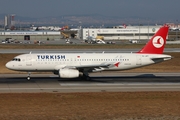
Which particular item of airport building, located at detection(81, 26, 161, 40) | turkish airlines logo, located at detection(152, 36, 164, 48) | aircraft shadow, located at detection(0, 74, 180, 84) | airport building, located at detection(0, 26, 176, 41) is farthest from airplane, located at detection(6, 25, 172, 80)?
airport building, located at detection(81, 26, 161, 40)

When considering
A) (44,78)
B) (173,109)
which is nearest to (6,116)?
(173,109)

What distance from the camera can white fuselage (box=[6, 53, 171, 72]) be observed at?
44.7m

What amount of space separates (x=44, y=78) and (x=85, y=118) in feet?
73.5

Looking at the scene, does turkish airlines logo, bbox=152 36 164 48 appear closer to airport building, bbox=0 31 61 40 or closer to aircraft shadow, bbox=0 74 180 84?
aircraft shadow, bbox=0 74 180 84

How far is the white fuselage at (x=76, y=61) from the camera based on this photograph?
44.7m

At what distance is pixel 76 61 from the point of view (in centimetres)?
4566

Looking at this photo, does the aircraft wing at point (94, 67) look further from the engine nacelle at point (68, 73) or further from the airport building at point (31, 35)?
the airport building at point (31, 35)

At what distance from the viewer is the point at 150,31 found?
17700cm

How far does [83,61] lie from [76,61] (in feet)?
2.71

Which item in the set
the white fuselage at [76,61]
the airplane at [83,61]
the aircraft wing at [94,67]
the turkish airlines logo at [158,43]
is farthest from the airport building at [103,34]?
the aircraft wing at [94,67]

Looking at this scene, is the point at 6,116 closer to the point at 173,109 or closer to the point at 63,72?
the point at 173,109

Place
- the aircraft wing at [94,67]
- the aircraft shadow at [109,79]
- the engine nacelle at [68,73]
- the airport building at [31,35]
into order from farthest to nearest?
the airport building at [31,35] < the aircraft shadow at [109,79] < the aircraft wing at [94,67] < the engine nacelle at [68,73]

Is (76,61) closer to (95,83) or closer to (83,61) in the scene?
(83,61)

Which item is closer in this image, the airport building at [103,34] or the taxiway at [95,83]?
the taxiway at [95,83]
